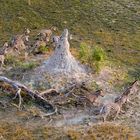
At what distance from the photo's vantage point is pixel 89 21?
18.0 m

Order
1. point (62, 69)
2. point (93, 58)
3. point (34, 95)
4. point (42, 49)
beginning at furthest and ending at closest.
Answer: point (42, 49), point (93, 58), point (62, 69), point (34, 95)

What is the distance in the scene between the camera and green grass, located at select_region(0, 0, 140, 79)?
1616cm

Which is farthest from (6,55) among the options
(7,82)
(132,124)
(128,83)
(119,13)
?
(119,13)

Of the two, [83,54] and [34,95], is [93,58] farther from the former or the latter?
[34,95]

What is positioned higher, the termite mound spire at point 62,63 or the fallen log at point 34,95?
the termite mound spire at point 62,63

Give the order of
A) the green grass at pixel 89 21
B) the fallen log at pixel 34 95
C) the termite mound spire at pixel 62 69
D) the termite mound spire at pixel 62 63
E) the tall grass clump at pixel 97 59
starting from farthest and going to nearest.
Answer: the green grass at pixel 89 21 → the tall grass clump at pixel 97 59 → the termite mound spire at pixel 62 63 → the termite mound spire at pixel 62 69 → the fallen log at pixel 34 95

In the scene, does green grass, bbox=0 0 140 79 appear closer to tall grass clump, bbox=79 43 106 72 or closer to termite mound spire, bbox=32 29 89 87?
tall grass clump, bbox=79 43 106 72

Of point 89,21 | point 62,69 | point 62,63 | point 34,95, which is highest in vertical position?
point 89,21

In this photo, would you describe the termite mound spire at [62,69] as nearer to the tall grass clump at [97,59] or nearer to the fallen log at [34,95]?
the tall grass clump at [97,59]

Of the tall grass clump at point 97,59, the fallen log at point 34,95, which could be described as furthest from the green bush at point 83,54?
the fallen log at point 34,95

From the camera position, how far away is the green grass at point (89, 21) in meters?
16.2

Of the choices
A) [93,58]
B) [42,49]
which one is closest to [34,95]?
[93,58]

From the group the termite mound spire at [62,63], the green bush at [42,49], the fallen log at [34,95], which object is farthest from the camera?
the green bush at [42,49]

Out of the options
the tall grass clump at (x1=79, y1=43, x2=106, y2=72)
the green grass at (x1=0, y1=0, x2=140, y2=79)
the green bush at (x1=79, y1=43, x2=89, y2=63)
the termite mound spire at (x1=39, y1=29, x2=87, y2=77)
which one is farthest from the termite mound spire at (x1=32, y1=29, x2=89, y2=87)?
the green grass at (x1=0, y1=0, x2=140, y2=79)
